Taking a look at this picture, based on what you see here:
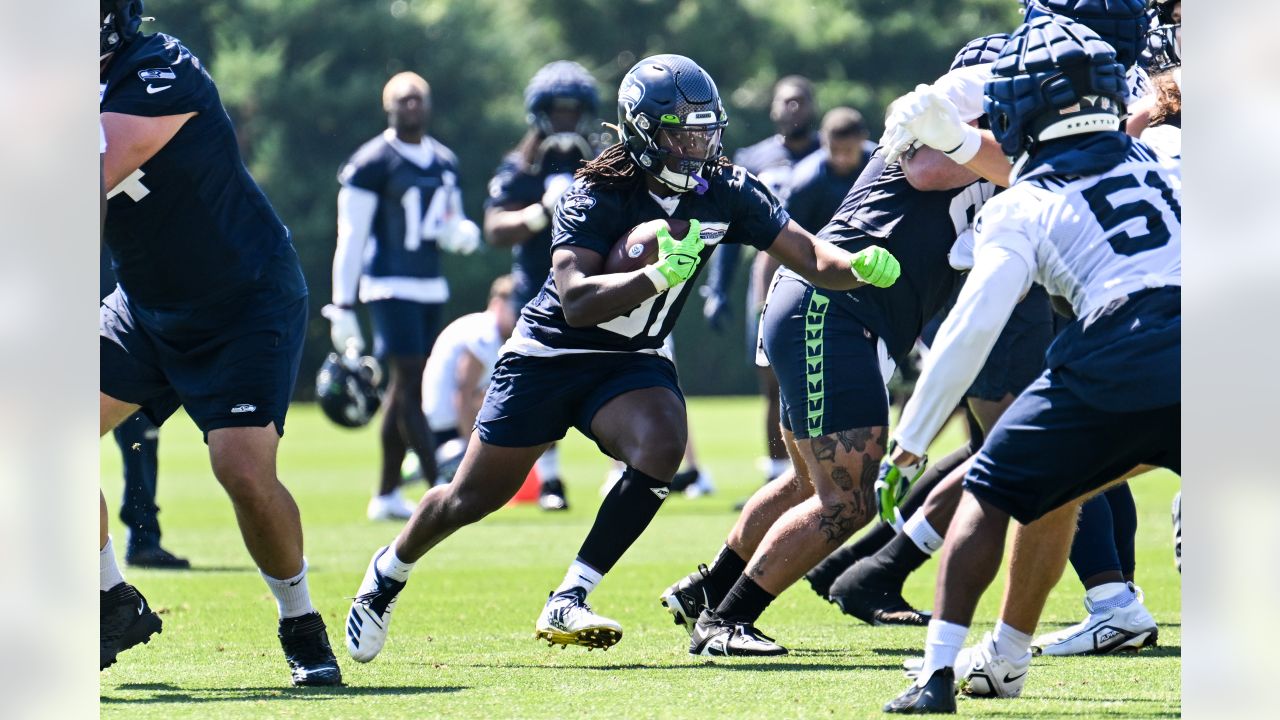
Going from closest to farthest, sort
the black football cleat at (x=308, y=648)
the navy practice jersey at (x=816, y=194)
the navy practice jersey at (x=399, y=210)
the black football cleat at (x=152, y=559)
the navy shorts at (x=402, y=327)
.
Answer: the black football cleat at (x=308, y=648) → the black football cleat at (x=152, y=559) → the navy practice jersey at (x=816, y=194) → the navy shorts at (x=402, y=327) → the navy practice jersey at (x=399, y=210)

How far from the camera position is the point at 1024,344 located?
7266 millimetres

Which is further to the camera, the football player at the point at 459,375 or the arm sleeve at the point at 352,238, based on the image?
the football player at the point at 459,375

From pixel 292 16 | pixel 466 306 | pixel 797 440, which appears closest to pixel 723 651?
pixel 797 440

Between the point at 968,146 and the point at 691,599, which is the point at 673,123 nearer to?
the point at 968,146

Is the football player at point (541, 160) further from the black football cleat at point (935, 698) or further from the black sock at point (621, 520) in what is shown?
the black football cleat at point (935, 698)

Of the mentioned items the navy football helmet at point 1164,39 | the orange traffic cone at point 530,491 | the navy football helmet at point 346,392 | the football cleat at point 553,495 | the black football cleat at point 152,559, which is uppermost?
the navy football helmet at point 1164,39

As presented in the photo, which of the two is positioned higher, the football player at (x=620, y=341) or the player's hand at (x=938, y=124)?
the player's hand at (x=938, y=124)

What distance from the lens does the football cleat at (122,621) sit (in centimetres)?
616

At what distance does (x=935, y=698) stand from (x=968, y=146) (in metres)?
1.73

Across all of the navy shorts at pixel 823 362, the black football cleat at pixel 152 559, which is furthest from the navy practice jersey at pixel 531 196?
the navy shorts at pixel 823 362

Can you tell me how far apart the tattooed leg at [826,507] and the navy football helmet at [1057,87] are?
5.08 feet

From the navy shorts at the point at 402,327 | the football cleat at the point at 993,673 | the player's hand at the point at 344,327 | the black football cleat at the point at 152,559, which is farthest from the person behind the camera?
the navy shorts at the point at 402,327

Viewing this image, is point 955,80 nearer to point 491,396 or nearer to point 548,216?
point 491,396

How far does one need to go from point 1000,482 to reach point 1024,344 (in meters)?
2.39
